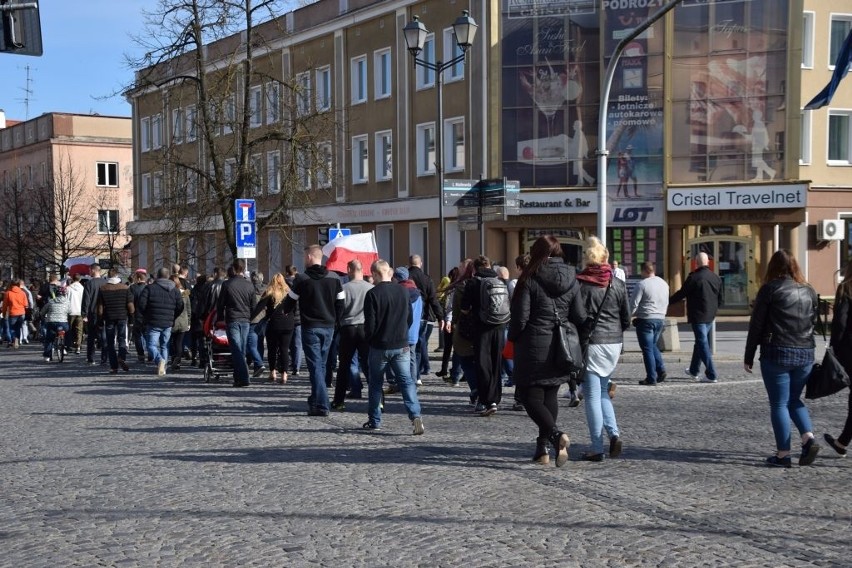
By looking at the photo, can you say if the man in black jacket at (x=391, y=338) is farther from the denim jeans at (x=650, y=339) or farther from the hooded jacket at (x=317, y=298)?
Result: the denim jeans at (x=650, y=339)

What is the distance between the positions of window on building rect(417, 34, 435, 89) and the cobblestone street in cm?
2669

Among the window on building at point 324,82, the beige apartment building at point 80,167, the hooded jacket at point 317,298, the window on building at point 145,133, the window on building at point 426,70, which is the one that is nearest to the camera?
the hooded jacket at point 317,298

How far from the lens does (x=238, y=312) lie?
1688 centimetres

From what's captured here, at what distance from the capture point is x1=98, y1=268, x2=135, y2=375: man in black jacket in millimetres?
20516

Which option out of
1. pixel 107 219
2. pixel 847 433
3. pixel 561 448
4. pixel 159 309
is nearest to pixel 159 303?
pixel 159 309

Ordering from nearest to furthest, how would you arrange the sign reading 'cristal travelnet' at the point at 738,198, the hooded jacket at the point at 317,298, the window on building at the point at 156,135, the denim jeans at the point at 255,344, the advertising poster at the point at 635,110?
the hooded jacket at the point at 317,298, the denim jeans at the point at 255,344, the sign reading 'cristal travelnet' at the point at 738,198, the advertising poster at the point at 635,110, the window on building at the point at 156,135

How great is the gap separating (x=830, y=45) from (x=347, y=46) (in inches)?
692

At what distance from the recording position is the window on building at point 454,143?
125ft

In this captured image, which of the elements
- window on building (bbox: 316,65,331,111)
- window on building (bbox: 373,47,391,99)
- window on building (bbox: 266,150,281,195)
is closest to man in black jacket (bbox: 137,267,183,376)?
window on building (bbox: 266,150,281,195)

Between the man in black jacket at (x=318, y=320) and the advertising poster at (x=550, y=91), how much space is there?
75.0ft

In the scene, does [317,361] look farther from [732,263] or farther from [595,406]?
[732,263]

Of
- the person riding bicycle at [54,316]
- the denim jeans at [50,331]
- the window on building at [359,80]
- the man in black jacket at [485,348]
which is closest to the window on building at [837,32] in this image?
the window on building at [359,80]

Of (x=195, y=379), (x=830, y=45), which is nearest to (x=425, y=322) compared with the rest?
(x=195, y=379)

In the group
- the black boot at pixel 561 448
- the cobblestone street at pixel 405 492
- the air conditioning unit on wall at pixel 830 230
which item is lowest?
the cobblestone street at pixel 405 492
